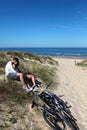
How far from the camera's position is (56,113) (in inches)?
270

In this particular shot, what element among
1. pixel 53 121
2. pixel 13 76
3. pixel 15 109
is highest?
pixel 13 76

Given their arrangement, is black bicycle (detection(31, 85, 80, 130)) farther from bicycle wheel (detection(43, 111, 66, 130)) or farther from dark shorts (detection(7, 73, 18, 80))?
dark shorts (detection(7, 73, 18, 80))

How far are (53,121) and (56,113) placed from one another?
26cm

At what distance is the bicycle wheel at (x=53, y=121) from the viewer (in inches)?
267

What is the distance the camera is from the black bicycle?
674cm

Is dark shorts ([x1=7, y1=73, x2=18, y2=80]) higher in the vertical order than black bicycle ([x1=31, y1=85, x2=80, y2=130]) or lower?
higher

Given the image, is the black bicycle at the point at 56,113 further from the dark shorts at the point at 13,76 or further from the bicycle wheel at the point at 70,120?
the dark shorts at the point at 13,76

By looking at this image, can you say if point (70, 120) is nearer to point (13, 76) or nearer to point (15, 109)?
point (15, 109)

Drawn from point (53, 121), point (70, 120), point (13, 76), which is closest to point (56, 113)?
point (53, 121)

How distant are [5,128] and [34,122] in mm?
1014

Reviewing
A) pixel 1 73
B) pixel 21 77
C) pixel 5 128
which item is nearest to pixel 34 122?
pixel 5 128

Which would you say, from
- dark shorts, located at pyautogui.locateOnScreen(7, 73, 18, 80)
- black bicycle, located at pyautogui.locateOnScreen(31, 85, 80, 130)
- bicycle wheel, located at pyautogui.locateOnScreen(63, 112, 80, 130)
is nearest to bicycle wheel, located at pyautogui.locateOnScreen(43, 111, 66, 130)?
black bicycle, located at pyautogui.locateOnScreen(31, 85, 80, 130)

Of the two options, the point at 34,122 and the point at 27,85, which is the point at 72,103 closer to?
the point at 27,85

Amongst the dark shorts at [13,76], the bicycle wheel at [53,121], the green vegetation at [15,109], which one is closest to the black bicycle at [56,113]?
the bicycle wheel at [53,121]
